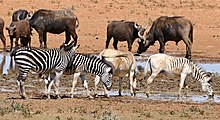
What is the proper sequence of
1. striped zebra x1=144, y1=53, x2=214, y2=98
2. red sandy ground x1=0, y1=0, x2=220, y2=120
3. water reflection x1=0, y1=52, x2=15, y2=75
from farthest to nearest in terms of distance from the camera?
water reflection x1=0, y1=52, x2=15, y2=75
striped zebra x1=144, y1=53, x2=214, y2=98
red sandy ground x1=0, y1=0, x2=220, y2=120

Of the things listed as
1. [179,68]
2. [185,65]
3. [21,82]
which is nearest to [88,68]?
[21,82]

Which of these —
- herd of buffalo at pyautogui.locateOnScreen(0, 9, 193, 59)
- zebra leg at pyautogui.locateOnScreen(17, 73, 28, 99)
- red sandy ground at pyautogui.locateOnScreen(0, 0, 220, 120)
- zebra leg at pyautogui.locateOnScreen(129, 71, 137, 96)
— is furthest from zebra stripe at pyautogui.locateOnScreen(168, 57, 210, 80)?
herd of buffalo at pyautogui.locateOnScreen(0, 9, 193, 59)

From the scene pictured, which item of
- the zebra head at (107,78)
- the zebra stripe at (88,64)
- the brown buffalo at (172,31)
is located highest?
the brown buffalo at (172,31)

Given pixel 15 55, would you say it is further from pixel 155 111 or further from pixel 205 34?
pixel 205 34

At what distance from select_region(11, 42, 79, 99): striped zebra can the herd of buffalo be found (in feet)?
35.0

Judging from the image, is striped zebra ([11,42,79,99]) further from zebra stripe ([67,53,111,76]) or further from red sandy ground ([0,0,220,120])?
red sandy ground ([0,0,220,120])

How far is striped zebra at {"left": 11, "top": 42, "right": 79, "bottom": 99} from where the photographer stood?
15380mm

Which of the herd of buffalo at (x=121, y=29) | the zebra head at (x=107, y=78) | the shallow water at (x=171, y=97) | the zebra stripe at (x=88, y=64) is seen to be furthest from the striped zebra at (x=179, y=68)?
the herd of buffalo at (x=121, y=29)

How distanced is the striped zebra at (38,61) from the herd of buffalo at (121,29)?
10680 millimetres

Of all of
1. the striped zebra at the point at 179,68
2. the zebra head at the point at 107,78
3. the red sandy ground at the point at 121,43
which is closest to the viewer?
the red sandy ground at the point at 121,43

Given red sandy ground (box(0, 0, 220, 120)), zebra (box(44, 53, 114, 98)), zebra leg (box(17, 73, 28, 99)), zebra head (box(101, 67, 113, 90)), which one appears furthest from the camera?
zebra head (box(101, 67, 113, 90))

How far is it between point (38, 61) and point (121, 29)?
12.9 metres

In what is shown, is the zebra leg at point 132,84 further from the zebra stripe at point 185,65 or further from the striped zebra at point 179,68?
the zebra stripe at point 185,65

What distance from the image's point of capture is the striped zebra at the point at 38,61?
15380mm
